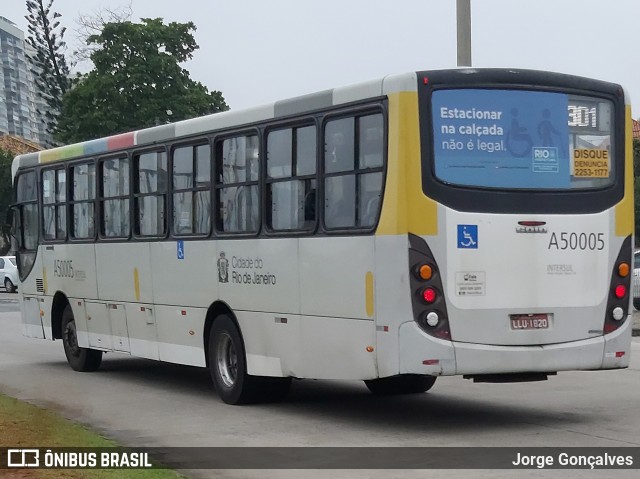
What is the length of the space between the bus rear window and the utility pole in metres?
5.51

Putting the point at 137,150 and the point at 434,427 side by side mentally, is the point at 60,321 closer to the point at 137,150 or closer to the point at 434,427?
the point at 137,150

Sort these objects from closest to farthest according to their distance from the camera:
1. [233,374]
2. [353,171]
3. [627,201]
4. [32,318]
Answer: [353,171], [627,201], [233,374], [32,318]

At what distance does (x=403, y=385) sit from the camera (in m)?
14.9

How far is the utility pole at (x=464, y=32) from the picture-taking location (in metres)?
17.9

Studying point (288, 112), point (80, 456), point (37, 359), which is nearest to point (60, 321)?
point (37, 359)

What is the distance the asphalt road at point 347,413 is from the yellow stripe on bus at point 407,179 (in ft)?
5.96

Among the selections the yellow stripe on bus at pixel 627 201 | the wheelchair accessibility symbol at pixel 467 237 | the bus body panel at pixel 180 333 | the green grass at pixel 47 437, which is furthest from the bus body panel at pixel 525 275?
the bus body panel at pixel 180 333

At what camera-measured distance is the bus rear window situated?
11703 mm

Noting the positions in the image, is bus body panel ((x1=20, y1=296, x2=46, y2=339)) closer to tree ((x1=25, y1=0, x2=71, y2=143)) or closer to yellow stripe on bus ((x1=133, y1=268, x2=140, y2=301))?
yellow stripe on bus ((x1=133, y1=268, x2=140, y2=301))

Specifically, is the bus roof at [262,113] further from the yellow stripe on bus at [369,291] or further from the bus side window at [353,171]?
the yellow stripe on bus at [369,291]

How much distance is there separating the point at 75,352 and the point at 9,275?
37590 millimetres

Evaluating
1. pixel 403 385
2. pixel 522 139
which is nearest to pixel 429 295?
pixel 522 139

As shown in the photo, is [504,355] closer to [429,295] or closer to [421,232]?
[429,295]

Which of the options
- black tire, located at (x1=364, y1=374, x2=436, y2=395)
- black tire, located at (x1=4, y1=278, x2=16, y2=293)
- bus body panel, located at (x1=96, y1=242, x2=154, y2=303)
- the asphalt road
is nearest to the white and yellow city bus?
the asphalt road
